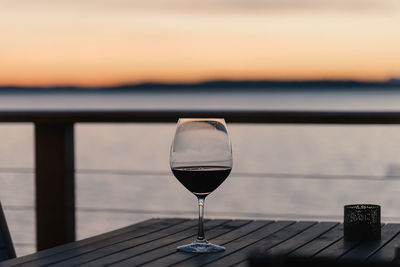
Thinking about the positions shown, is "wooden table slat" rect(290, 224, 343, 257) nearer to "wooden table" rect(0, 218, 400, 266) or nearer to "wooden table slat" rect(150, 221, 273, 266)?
"wooden table" rect(0, 218, 400, 266)

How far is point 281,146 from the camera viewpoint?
717 inches

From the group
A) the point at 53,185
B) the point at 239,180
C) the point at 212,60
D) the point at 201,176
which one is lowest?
the point at 239,180

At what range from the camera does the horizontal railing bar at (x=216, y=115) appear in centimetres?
247

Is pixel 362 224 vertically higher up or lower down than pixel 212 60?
lower down

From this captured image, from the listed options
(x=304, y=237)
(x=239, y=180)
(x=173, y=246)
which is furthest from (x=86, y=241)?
(x=239, y=180)

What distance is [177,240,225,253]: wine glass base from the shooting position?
4.26 ft

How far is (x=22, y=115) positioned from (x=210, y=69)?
22.3m

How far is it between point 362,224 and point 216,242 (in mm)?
254

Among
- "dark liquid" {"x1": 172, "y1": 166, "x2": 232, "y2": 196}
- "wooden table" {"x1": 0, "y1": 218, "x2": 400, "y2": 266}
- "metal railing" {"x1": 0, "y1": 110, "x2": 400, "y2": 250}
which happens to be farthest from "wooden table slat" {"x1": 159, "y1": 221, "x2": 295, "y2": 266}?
"metal railing" {"x1": 0, "y1": 110, "x2": 400, "y2": 250}

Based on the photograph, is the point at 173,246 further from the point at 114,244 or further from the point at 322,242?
the point at 322,242

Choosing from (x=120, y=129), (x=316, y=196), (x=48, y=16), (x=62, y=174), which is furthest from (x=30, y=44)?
(x=62, y=174)

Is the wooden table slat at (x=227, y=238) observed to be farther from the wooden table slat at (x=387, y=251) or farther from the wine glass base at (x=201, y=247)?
the wooden table slat at (x=387, y=251)

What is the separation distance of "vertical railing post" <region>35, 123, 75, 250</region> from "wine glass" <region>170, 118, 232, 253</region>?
60.8 inches

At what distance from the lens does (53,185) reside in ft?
9.20
